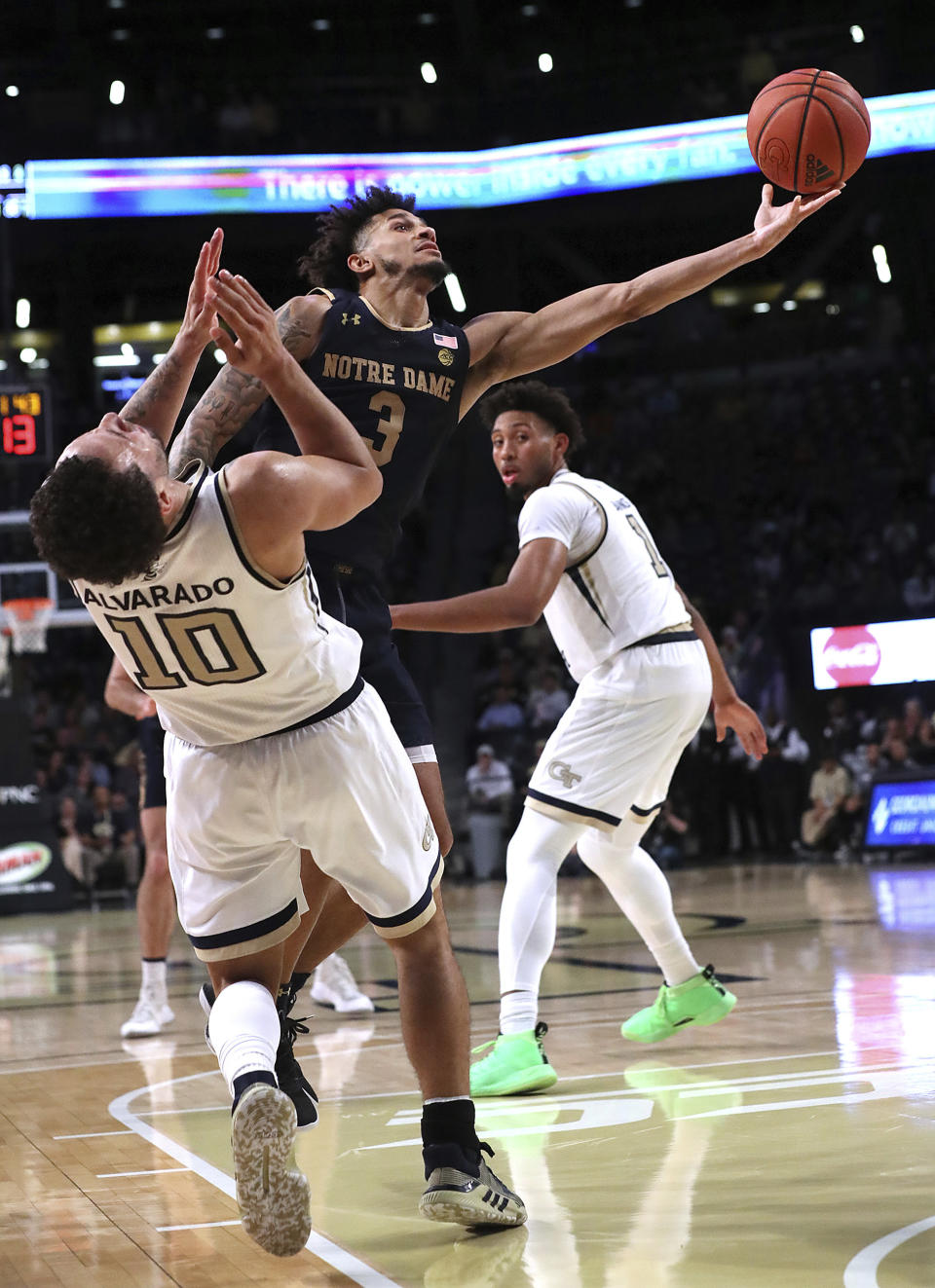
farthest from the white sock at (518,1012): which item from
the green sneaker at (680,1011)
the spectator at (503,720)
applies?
the spectator at (503,720)

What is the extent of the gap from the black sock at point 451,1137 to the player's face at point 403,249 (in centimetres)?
223

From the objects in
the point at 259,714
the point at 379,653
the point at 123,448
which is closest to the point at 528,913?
the point at 379,653

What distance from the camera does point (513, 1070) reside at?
4719 millimetres

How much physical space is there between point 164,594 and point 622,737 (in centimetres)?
257

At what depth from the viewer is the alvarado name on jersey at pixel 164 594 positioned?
2.97 metres

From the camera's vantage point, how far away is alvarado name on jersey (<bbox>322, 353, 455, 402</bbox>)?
404 cm

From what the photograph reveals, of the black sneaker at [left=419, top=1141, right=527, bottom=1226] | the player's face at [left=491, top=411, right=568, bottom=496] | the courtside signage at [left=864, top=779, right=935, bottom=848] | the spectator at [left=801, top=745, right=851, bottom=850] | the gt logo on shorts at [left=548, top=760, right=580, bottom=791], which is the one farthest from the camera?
the spectator at [left=801, top=745, right=851, bottom=850]

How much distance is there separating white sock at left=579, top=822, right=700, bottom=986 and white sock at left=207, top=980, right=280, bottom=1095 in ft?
7.47

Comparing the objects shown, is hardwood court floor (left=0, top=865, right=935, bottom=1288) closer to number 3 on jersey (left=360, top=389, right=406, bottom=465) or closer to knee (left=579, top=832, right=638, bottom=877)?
knee (left=579, top=832, right=638, bottom=877)

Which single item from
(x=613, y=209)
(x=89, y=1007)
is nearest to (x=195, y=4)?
(x=613, y=209)

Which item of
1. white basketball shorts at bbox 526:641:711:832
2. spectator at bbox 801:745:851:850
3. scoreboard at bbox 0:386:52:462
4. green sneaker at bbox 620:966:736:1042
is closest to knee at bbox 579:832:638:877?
white basketball shorts at bbox 526:641:711:832

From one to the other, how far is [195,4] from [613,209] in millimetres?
6636

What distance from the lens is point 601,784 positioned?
16.9 ft

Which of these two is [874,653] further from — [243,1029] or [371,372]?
[243,1029]
